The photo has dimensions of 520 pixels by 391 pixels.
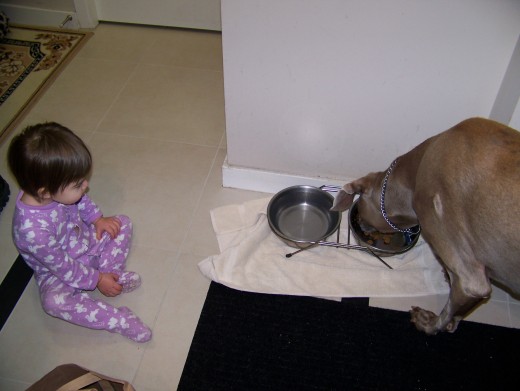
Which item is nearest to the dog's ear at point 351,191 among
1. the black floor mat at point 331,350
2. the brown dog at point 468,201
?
the brown dog at point 468,201

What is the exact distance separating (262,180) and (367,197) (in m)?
0.65

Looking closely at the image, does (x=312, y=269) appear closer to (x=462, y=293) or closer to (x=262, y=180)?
(x=262, y=180)

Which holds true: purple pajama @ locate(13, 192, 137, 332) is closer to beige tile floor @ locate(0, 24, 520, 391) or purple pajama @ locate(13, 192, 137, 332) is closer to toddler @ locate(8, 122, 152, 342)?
toddler @ locate(8, 122, 152, 342)

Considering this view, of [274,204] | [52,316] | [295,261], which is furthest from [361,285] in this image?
[52,316]

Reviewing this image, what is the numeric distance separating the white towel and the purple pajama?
46 centimetres

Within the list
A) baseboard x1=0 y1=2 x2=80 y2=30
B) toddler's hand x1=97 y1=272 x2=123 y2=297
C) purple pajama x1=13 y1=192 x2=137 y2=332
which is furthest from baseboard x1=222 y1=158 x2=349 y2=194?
baseboard x1=0 y1=2 x2=80 y2=30

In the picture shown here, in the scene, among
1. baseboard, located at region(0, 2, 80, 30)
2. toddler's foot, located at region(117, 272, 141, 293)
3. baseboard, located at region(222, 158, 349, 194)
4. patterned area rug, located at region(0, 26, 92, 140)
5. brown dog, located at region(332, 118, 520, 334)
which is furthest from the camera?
baseboard, located at region(0, 2, 80, 30)

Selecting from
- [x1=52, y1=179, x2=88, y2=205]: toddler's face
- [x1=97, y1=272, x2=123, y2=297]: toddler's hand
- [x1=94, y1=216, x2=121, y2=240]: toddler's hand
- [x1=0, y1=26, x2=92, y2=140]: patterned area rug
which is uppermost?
[x1=52, y1=179, x2=88, y2=205]: toddler's face

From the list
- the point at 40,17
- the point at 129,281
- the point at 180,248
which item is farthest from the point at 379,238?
the point at 40,17

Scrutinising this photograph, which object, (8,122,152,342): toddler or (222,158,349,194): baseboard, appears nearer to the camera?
(8,122,152,342): toddler

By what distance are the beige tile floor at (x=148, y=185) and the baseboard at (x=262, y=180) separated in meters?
0.06

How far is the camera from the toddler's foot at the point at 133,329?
192 cm

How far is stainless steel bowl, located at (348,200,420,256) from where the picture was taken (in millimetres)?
2189

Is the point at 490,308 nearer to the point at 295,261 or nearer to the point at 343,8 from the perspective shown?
the point at 295,261
